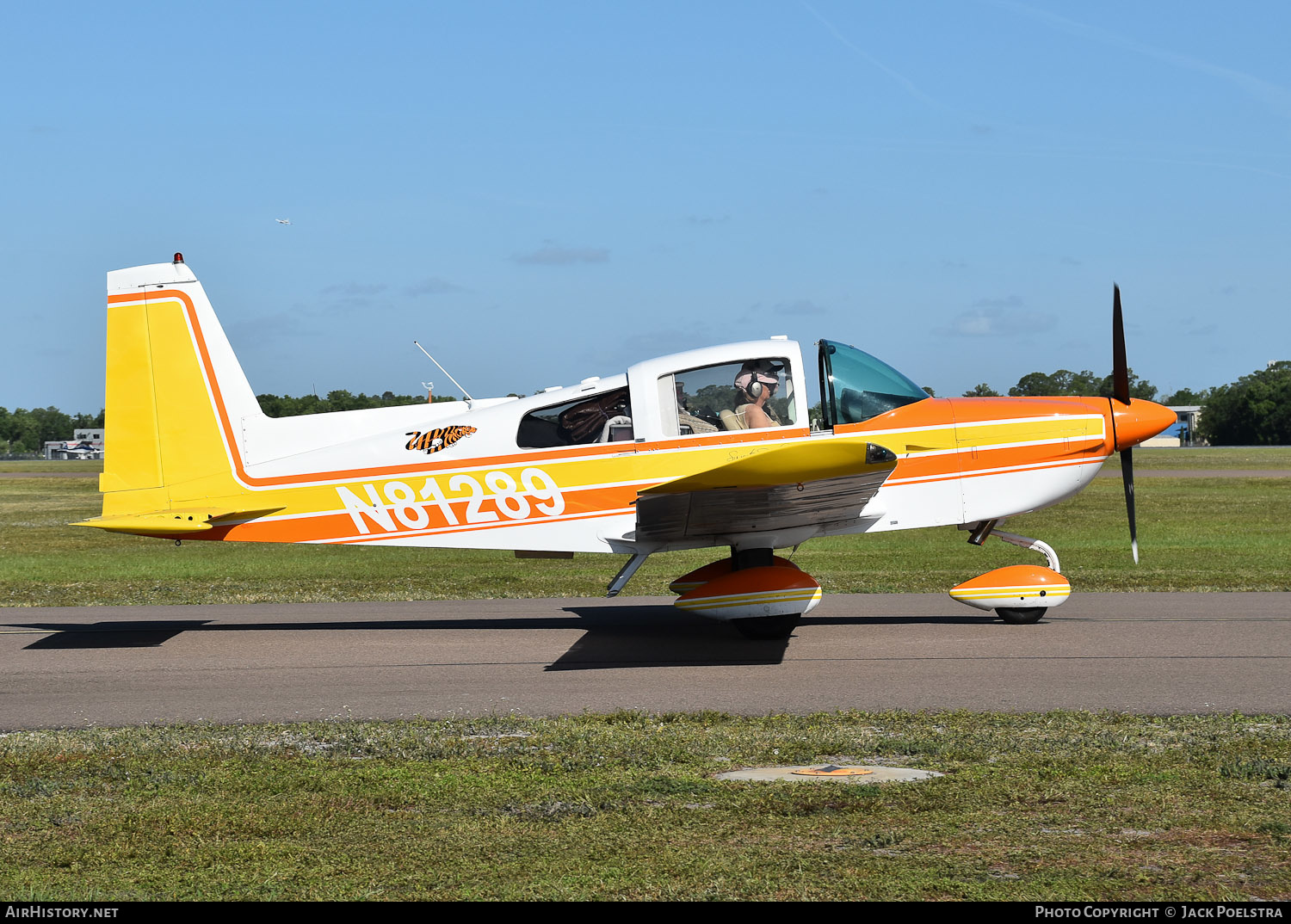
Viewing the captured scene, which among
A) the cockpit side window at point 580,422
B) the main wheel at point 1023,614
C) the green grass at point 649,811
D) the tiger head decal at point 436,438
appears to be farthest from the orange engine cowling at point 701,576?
the green grass at point 649,811

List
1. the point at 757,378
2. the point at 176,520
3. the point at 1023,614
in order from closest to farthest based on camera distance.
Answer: the point at 757,378 → the point at 176,520 → the point at 1023,614

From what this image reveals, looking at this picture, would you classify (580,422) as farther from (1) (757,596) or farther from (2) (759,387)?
(1) (757,596)

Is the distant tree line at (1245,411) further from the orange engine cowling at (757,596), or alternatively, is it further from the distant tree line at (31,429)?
the distant tree line at (31,429)

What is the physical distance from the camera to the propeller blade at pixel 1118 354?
10430 mm

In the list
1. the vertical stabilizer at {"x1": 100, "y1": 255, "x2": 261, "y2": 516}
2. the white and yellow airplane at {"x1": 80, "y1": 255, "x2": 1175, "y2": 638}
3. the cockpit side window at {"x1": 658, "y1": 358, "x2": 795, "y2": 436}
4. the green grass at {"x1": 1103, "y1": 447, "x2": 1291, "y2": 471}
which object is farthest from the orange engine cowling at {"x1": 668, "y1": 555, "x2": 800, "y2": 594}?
the green grass at {"x1": 1103, "y1": 447, "x2": 1291, "y2": 471}

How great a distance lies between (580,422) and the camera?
9.88 m

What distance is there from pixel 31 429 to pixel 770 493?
19611 centimetres

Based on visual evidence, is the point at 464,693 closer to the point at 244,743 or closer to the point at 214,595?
the point at 244,743

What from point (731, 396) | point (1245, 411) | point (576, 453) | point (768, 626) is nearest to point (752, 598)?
point (768, 626)

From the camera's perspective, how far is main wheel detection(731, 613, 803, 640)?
381 inches

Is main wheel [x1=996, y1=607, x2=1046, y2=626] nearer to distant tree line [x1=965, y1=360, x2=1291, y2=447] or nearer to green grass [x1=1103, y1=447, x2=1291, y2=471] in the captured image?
green grass [x1=1103, y1=447, x2=1291, y2=471]

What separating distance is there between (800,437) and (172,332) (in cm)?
560

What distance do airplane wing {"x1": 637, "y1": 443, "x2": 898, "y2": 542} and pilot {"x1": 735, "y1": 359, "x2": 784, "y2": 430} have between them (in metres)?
0.42

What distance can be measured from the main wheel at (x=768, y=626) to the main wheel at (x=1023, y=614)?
2038mm
